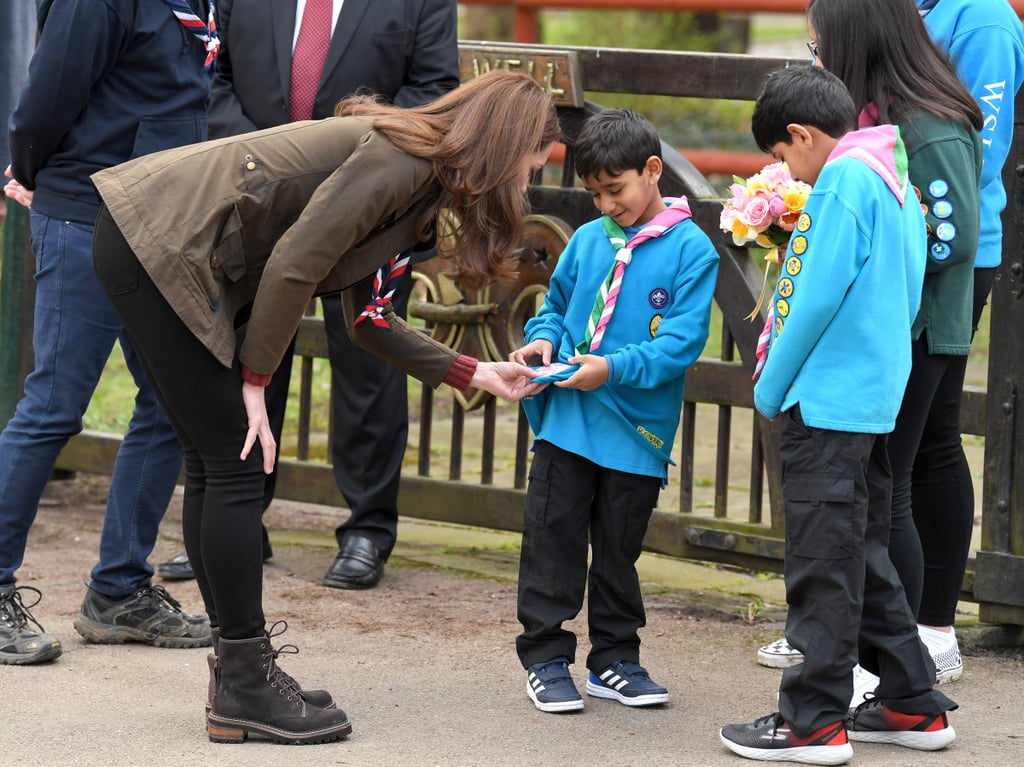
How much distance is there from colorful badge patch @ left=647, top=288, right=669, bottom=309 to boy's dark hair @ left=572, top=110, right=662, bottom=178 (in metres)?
0.28

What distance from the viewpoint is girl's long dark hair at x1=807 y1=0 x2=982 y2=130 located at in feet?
9.81

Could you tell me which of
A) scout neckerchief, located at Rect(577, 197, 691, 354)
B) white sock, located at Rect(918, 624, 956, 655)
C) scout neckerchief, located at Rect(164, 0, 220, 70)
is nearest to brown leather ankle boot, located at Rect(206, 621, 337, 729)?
scout neckerchief, located at Rect(577, 197, 691, 354)

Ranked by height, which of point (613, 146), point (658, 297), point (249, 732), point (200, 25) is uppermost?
point (200, 25)

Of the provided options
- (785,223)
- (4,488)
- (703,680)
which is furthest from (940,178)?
(4,488)

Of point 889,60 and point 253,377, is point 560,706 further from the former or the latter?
point 889,60

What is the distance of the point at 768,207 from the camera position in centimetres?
300

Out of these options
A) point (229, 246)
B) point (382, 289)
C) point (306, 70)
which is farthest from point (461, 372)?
point (306, 70)

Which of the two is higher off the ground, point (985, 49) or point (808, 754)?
point (985, 49)

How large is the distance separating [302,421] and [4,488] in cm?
153

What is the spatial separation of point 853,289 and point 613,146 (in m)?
0.69

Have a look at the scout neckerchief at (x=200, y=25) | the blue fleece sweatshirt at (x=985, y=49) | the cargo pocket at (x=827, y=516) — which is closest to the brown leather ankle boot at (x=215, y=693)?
the cargo pocket at (x=827, y=516)

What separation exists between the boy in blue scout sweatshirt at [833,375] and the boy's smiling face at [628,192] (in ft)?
1.26

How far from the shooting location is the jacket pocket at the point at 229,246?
2893mm

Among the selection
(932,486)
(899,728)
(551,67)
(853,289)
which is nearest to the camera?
(853,289)
